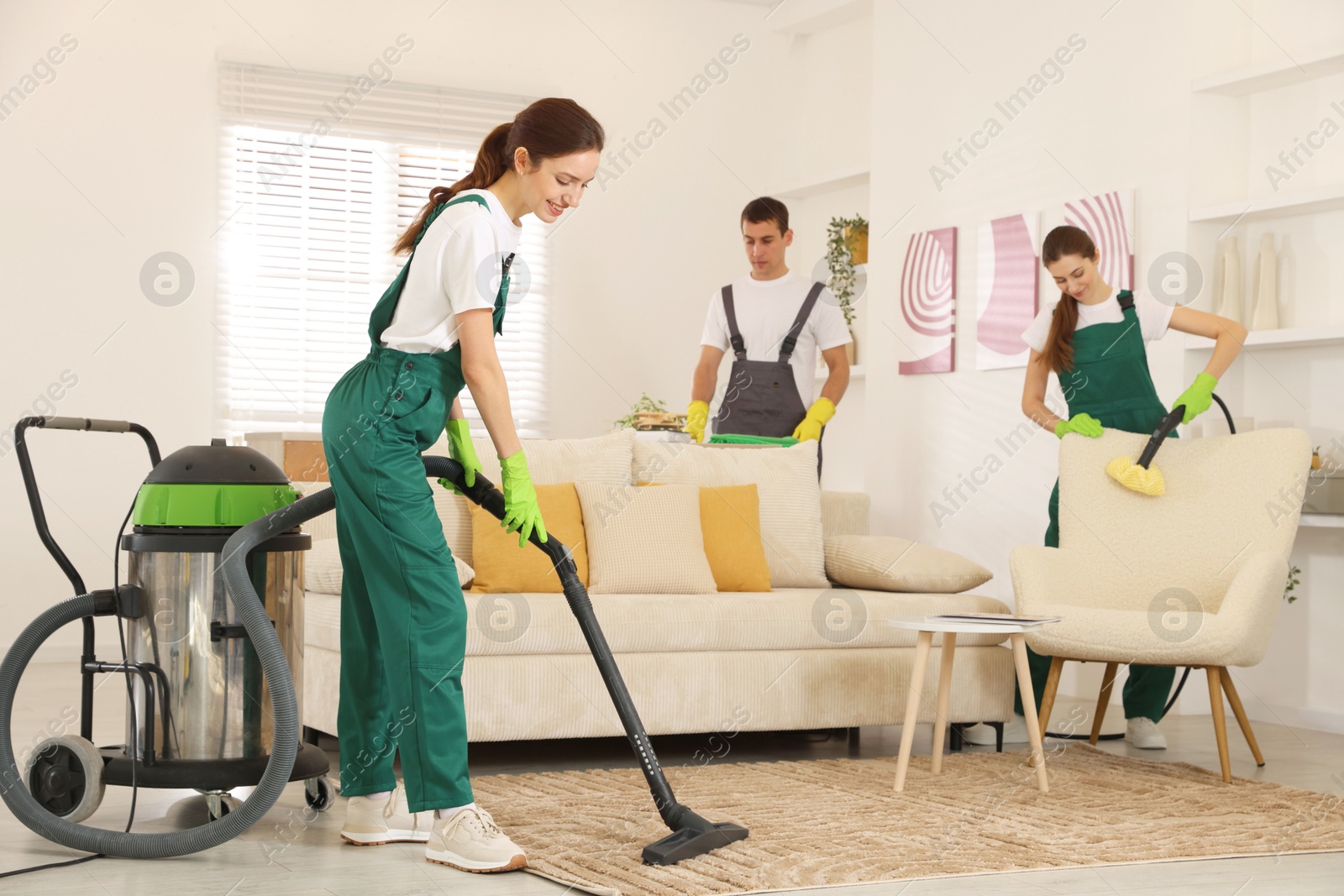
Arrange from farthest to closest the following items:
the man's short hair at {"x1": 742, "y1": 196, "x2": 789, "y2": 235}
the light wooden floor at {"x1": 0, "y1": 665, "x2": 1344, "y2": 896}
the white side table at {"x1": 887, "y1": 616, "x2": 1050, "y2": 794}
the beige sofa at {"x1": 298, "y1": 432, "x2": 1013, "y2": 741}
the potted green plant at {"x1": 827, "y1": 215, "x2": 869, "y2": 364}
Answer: the potted green plant at {"x1": 827, "y1": 215, "x2": 869, "y2": 364}
the man's short hair at {"x1": 742, "y1": 196, "x2": 789, "y2": 235}
the beige sofa at {"x1": 298, "y1": 432, "x2": 1013, "y2": 741}
the white side table at {"x1": 887, "y1": 616, "x2": 1050, "y2": 794}
the light wooden floor at {"x1": 0, "y1": 665, "x2": 1344, "y2": 896}

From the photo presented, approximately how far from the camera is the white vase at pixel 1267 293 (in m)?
4.45

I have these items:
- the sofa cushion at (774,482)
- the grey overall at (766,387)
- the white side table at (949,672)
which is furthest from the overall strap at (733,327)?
the white side table at (949,672)

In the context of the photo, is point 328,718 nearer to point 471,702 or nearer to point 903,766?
point 471,702

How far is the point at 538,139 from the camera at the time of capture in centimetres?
243

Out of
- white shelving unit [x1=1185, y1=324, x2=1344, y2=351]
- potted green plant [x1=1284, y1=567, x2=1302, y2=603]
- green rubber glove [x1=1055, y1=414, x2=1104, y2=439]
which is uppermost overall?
white shelving unit [x1=1185, y1=324, x2=1344, y2=351]

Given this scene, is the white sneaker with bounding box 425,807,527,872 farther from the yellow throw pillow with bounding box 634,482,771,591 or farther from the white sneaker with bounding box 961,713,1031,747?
the white sneaker with bounding box 961,713,1031,747

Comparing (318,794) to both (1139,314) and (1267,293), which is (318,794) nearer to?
(1139,314)

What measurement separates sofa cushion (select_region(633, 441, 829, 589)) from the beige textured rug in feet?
2.52

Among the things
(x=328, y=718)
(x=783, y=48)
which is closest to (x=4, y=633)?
(x=328, y=718)

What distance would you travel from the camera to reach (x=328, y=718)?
11.0 ft

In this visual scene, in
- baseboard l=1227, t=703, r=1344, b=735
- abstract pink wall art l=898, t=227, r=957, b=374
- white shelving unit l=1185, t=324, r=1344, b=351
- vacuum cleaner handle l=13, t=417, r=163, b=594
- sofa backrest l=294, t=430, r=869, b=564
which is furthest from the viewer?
abstract pink wall art l=898, t=227, r=957, b=374

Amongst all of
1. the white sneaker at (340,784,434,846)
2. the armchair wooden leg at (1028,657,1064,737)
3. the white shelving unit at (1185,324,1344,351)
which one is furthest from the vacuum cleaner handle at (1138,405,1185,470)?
the white sneaker at (340,784,434,846)

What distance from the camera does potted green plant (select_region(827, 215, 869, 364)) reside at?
251 inches

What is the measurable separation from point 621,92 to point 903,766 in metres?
4.36
